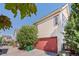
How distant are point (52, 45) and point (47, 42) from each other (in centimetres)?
5

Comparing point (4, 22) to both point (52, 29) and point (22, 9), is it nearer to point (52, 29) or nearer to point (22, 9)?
point (22, 9)

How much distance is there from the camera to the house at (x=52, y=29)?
1300 millimetres

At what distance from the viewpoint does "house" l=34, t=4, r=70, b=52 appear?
130 centimetres

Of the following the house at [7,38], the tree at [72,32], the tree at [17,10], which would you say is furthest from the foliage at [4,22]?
the tree at [72,32]

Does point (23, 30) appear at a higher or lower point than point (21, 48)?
higher

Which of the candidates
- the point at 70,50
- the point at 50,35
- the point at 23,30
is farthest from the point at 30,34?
the point at 70,50

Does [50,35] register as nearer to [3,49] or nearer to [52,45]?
[52,45]

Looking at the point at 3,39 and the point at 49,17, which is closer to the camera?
the point at 3,39

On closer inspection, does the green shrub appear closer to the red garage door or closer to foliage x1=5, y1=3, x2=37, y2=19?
the red garage door

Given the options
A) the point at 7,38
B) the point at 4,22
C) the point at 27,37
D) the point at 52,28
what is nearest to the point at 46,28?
the point at 52,28

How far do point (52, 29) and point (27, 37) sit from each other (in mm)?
206

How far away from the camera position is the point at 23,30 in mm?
1266

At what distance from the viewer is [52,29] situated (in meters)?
1.34

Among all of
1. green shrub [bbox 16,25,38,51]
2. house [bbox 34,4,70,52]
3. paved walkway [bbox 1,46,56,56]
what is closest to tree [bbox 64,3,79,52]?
house [bbox 34,4,70,52]
